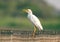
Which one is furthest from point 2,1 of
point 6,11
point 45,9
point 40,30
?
point 40,30

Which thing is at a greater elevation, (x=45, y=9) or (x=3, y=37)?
(x=45, y=9)

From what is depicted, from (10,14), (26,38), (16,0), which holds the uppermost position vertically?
(16,0)

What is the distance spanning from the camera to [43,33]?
6.37 m

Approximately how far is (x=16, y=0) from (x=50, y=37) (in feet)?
60.9

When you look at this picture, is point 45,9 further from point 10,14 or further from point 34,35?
point 34,35

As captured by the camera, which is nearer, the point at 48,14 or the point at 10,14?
the point at 10,14

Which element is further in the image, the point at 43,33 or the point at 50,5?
the point at 50,5

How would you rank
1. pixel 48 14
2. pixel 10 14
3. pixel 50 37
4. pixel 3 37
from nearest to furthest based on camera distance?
pixel 3 37, pixel 50 37, pixel 10 14, pixel 48 14

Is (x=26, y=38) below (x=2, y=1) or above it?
below

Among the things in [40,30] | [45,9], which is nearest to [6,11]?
[45,9]

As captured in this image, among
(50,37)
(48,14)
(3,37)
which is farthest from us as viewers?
(48,14)

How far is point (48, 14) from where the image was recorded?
939 inches

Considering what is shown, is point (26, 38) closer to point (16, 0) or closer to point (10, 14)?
point (10, 14)

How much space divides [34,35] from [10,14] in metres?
16.2
